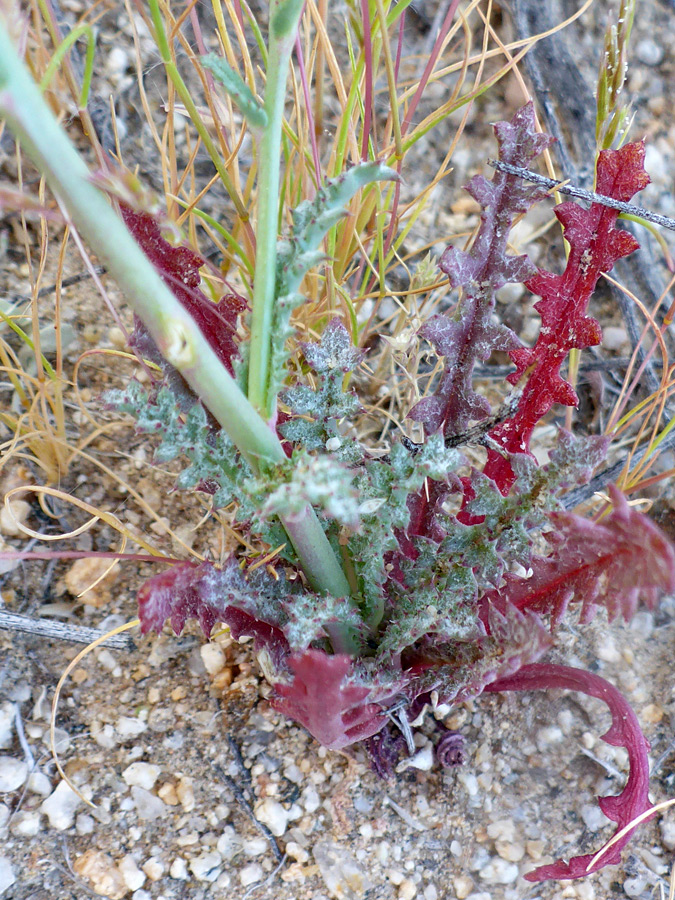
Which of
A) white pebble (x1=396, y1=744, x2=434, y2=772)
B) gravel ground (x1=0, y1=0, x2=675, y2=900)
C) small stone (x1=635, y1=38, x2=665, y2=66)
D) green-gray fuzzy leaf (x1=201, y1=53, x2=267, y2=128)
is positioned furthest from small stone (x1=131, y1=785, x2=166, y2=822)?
small stone (x1=635, y1=38, x2=665, y2=66)

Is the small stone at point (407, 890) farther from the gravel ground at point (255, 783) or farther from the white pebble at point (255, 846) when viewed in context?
the white pebble at point (255, 846)

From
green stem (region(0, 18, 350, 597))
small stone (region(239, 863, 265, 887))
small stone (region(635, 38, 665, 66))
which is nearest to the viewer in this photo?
green stem (region(0, 18, 350, 597))

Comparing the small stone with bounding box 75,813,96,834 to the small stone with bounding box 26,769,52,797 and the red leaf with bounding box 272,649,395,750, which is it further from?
the red leaf with bounding box 272,649,395,750

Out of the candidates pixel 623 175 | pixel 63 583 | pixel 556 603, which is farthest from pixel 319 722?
pixel 623 175

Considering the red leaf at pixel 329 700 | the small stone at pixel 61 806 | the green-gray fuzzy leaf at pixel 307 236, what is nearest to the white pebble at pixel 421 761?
the red leaf at pixel 329 700

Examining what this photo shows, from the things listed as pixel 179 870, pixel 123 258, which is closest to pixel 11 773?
pixel 179 870

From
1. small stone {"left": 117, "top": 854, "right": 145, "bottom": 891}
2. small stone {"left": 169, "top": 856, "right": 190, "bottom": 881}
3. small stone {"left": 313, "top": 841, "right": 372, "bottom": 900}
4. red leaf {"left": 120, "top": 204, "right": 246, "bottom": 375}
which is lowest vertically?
small stone {"left": 313, "top": 841, "right": 372, "bottom": 900}
